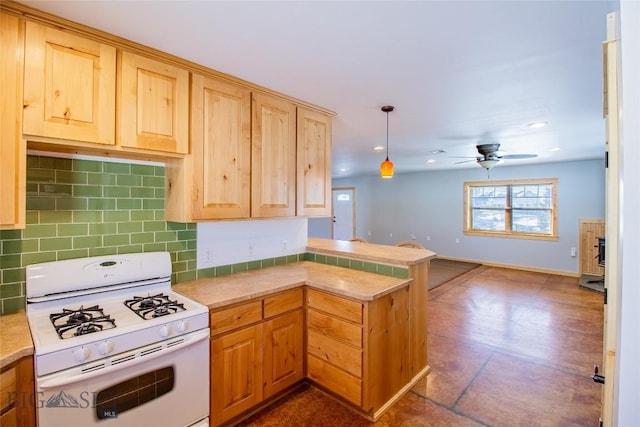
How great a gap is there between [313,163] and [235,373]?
68.5 inches

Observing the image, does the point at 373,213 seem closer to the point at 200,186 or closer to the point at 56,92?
the point at 200,186

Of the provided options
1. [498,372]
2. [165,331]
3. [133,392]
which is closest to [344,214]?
[498,372]

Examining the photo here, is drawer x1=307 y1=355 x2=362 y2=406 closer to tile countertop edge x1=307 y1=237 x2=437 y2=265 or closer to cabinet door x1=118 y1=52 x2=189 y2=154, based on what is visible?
tile countertop edge x1=307 y1=237 x2=437 y2=265

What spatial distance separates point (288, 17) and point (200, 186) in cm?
114

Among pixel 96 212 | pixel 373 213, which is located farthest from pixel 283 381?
pixel 373 213

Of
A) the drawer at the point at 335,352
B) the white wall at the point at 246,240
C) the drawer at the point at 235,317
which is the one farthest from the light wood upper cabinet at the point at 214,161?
the drawer at the point at 335,352

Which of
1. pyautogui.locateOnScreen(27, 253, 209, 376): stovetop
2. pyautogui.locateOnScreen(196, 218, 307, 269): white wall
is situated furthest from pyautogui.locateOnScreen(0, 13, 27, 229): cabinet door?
pyautogui.locateOnScreen(196, 218, 307, 269): white wall

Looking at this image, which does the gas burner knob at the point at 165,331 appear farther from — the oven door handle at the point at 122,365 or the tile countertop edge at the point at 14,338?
the tile countertop edge at the point at 14,338

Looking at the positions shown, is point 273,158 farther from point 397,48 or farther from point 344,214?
point 344,214

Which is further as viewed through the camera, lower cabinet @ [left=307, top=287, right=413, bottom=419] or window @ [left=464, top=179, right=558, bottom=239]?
window @ [left=464, top=179, right=558, bottom=239]

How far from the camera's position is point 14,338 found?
135 centimetres

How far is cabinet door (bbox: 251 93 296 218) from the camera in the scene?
2.29 m

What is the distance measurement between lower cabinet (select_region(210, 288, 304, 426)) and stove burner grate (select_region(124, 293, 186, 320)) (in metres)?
0.23

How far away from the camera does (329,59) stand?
5.99 feet
